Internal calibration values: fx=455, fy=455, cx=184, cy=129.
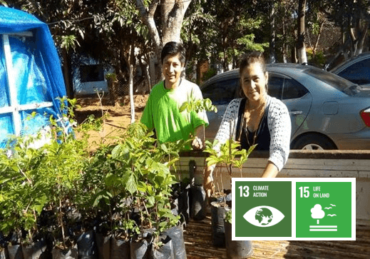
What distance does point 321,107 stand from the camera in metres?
5.74

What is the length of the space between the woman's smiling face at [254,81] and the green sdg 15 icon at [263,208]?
36.2 inches

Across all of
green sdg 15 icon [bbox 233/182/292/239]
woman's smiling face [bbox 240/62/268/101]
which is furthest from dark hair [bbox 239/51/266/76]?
green sdg 15 icon [bbox 233/182/292/239]

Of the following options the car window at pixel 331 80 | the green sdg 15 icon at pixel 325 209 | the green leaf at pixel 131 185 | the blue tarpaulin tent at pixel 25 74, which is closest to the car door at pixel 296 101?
the car window at pixel 331 80

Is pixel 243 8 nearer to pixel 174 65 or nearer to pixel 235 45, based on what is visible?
pixel 235 45

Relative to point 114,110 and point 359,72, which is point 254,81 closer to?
point 359,72

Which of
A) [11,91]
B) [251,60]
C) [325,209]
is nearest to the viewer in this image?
[325,209]

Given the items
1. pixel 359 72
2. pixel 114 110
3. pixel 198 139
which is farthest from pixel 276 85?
pixel 114 110

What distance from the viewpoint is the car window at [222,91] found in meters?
6.53

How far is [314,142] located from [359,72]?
311cm

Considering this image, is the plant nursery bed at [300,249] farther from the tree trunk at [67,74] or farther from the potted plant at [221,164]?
the tree trunk at [67,74]

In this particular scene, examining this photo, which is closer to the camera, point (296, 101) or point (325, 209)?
point (325, 209)

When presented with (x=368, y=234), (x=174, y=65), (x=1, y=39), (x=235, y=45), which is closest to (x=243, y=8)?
(x=235, y=45)

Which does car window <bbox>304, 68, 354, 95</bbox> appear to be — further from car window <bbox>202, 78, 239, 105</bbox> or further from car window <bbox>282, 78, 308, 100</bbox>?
car window <bbox>202, 78, 239, 105</bbox>

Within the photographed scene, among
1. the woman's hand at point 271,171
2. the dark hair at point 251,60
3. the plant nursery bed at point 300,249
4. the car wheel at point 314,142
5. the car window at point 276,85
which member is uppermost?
the dark hair at point 251,60
